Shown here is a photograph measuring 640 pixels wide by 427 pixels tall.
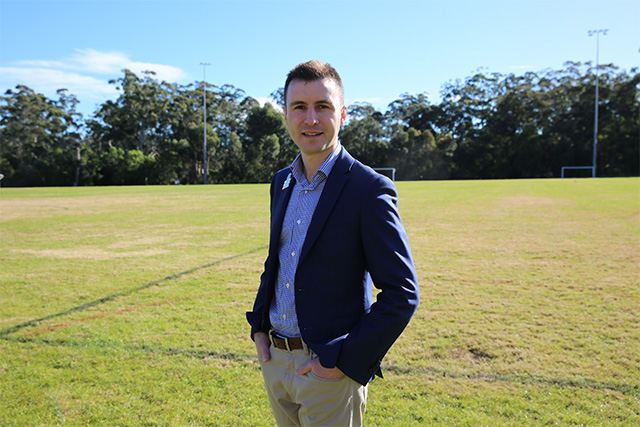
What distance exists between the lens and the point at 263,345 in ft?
6.37

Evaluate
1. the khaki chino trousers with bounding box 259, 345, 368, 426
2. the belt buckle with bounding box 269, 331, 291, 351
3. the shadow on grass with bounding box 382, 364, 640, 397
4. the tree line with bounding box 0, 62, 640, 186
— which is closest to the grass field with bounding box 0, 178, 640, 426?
the shadow on grass with bounding box 382, 364, 640, 397

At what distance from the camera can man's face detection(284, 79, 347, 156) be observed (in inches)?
67.4

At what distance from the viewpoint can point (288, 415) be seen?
6.33 feet

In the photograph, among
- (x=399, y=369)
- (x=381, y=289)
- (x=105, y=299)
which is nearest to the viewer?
(x=381, y=289)

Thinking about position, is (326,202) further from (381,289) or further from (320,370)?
(320,370)

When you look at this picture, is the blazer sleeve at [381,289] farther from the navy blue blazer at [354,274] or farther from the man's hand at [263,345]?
the man's hand at [263,345]

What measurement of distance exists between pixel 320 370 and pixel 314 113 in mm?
963

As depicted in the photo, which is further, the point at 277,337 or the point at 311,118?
the point at 277,337

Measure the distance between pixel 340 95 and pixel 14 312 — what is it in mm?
5547

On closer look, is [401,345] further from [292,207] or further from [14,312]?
[14,312]

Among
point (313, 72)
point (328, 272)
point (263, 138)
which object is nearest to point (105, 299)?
point (328, 272)

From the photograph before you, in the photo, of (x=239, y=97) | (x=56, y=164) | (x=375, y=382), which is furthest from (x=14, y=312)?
(x=239, y=97)

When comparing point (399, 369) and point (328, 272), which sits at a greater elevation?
point (328, 272)

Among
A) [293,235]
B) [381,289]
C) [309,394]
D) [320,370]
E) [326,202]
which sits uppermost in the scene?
[326,202]
